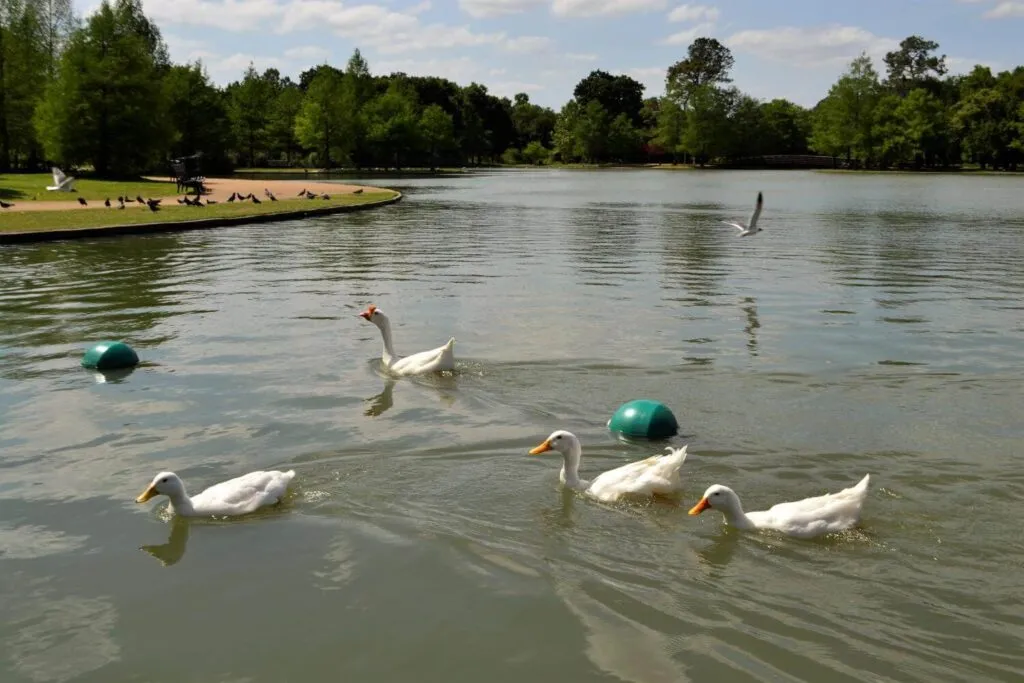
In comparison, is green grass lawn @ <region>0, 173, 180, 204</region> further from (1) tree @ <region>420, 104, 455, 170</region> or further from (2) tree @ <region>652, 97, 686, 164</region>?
(2) tree @ <region>652, 97, 686, 164</region>

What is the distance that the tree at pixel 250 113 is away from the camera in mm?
110812

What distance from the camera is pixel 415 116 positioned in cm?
12656

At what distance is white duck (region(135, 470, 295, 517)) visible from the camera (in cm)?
768

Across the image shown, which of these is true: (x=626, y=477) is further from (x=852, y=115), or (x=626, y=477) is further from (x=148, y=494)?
(x=852, y=115)

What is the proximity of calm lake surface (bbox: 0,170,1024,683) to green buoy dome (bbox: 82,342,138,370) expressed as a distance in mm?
226

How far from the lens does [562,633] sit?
606cm

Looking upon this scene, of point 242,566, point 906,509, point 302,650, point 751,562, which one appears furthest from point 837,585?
point 242,566

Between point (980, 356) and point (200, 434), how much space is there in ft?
34.0

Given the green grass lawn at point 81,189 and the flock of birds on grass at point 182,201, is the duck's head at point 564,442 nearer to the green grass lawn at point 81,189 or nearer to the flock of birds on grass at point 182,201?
the flock of birds on grass at point 182,201

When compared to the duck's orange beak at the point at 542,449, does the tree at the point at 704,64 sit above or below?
above

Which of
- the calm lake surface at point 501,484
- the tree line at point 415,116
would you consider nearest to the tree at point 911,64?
the tree line at point 415,116

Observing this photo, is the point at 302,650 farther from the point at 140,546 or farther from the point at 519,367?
the point at 519,367

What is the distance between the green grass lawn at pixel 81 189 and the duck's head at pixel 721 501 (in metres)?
39.0

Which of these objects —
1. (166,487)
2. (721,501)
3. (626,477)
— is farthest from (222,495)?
(721,501)
